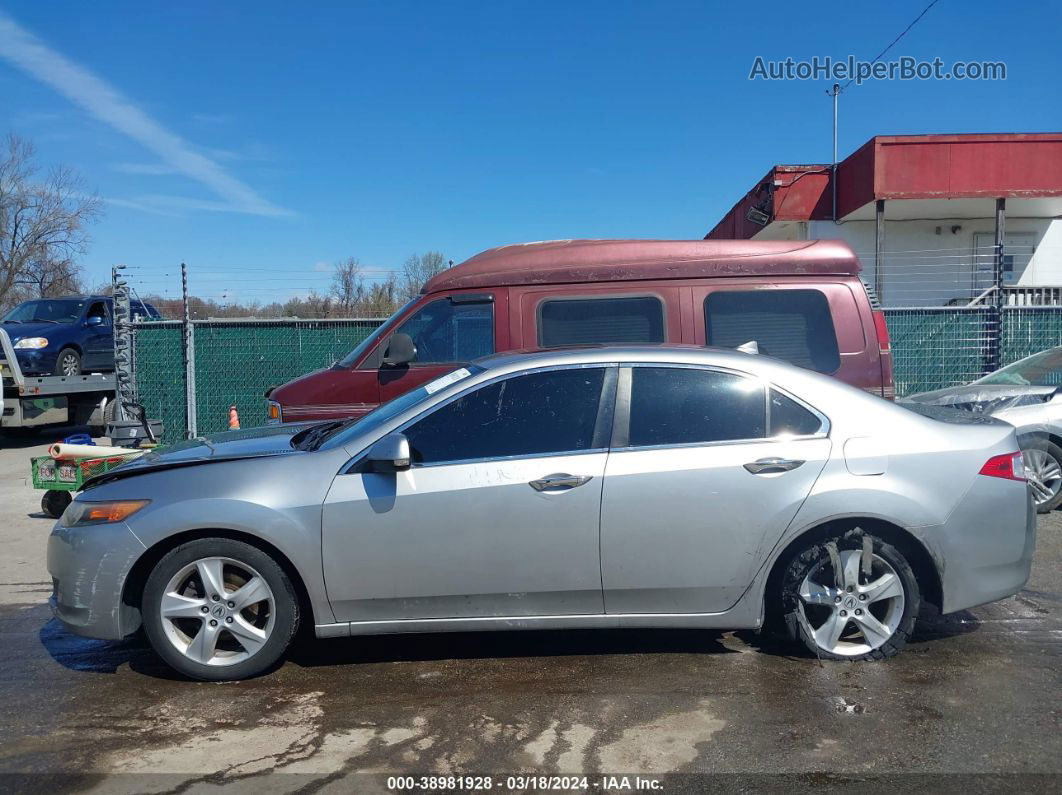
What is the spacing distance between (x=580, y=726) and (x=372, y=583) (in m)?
1.17

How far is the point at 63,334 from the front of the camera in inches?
606

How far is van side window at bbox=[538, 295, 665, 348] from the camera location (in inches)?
265

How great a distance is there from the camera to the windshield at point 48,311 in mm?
15719

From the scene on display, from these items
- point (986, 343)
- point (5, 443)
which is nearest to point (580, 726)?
point (986, 343)

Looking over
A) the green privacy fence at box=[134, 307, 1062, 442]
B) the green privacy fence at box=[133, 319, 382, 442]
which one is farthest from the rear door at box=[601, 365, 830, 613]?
the green privacy fence at box=[133, 319, 382, 442]

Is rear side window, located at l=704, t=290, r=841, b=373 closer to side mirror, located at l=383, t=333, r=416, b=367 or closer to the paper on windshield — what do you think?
side mirror, located at l=383, t=333, r=416, b=367

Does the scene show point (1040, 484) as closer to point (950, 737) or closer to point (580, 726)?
point (950, 737)

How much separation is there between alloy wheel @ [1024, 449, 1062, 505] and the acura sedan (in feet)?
12.3

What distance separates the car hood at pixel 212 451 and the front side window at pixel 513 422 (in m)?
0.71

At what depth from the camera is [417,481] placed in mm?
4172

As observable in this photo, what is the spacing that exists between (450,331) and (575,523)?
3134 millimetres

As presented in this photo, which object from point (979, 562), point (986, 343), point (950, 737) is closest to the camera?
point (950, 737)

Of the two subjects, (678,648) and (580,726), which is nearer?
(580,726)

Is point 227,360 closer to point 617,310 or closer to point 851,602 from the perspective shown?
point 617,310
